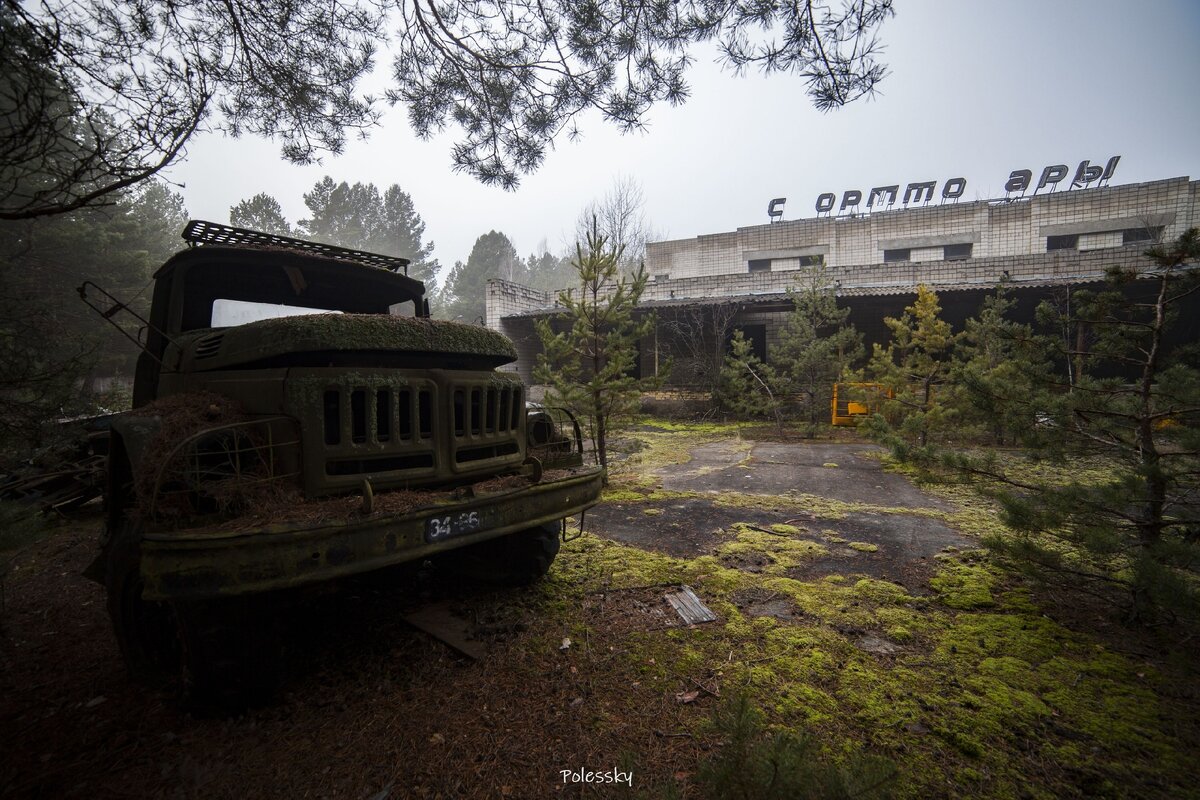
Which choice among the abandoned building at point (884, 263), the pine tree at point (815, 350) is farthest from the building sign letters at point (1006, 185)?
the pine tree at point (815, 350)

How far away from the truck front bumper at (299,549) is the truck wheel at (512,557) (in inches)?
40.2

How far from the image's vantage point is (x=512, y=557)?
3.42 metres

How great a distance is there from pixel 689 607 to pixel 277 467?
7.93 feet

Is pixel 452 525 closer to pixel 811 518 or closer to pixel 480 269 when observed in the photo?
pixel 811 518

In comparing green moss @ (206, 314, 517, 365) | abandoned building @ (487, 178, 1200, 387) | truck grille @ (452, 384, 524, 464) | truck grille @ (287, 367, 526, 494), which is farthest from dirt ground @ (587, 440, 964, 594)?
abandoned building @ (487, 178, 1200, 387)

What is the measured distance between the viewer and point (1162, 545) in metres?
2.27

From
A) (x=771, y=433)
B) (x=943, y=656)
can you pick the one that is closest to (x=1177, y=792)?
(x=943, y=656)

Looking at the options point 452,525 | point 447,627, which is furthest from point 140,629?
point 452,525

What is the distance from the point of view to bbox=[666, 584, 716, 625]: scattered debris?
3074 millimetres

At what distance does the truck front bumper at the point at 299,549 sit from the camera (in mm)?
1652

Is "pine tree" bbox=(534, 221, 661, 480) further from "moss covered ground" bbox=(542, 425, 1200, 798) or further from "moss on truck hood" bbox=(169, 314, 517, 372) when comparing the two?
"moss on truck hood" bbox=(169, 314, 517, 372)

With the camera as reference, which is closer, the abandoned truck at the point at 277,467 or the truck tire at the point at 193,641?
the abandoned truck at the point at 277,467

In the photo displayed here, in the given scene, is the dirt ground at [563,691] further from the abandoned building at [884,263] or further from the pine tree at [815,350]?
the abandoned building at [884,263]

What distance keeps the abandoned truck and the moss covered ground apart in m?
1.07
